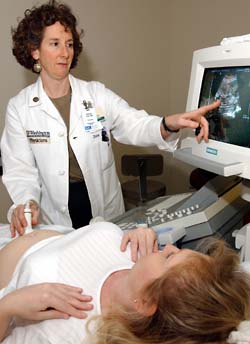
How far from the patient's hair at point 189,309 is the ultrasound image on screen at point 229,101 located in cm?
45

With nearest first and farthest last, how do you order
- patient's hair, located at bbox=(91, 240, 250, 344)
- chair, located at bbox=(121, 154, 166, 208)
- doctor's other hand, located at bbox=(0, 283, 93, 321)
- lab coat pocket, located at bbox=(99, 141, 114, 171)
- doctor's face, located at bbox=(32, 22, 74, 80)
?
patient's hair, located at bbox=(91, 240, 250, 344), doctor's other hand, located at bbox=(0, 283, 93, 321), doctor's face, located at bbox=(32, 22, 74, 80), lab coat pocket, located at bbox=(99, 141, 114, 171), chair, located at bbox=(121, 154, 166, 208)

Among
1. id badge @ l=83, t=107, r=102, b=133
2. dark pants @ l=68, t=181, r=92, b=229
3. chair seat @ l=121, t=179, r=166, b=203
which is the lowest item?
chair seat @ l=121, t=179, r=166, b=203

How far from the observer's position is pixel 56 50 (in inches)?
64.7

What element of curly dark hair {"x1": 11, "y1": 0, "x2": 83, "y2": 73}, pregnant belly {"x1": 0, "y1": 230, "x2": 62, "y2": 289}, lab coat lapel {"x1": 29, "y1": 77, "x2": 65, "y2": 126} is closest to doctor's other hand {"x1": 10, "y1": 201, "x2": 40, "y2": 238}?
pregnant belly {"x1": 0, "y1": 230, "x2": 62, "y2": 289}

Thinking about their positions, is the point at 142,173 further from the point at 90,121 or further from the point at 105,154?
the point at 90,121

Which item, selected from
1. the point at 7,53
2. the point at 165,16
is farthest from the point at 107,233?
the point at 165,16

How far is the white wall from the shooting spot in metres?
2.21

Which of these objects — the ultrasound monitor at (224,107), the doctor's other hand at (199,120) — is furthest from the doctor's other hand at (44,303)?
the doctor's other hand at (199,120)

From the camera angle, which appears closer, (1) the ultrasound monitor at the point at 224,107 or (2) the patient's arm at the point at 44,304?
(2) the patient's arm at the point at 44,304

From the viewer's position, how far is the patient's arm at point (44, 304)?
95 centimetres

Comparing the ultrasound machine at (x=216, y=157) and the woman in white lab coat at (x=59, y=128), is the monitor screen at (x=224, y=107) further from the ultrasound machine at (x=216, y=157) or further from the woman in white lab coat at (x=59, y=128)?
the woman in white lab coat at (x=59, y=128)

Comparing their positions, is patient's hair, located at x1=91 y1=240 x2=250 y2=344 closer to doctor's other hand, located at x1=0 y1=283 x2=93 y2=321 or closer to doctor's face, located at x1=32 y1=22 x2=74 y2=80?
doctor's other hand, located at x1=0 y1=283 x2=93 y2=321

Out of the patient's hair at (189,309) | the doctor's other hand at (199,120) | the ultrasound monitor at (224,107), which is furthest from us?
the doctor's other hand at (199,120)

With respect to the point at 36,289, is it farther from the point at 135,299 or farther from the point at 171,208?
the point at 171,208
